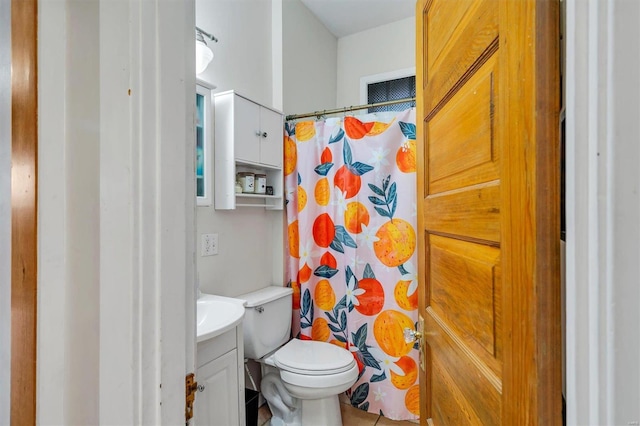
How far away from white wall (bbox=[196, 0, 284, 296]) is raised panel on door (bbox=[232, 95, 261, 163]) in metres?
0.18

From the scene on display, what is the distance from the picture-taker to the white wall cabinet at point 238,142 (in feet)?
5.90

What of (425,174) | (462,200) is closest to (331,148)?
(425,174)

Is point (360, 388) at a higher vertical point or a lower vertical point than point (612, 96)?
lower

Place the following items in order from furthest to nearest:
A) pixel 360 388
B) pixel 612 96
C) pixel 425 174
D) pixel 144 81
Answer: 1. pixel 360 388
2. pixel 425 174
3. pixel 144 81
4. pixel 612 96

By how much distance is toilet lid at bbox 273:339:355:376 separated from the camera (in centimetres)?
171

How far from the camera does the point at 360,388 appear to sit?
2020mm

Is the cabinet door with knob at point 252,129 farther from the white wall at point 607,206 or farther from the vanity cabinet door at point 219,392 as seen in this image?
the white wall at point 607,206

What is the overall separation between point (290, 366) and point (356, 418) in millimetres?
650

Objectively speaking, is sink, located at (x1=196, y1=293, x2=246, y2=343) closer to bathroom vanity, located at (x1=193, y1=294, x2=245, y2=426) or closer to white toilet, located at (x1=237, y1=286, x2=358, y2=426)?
bathroom vanity, located at (x1=193, y1=294, x2=245, y2=426)

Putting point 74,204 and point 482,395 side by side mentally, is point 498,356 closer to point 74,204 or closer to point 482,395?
point 482,395

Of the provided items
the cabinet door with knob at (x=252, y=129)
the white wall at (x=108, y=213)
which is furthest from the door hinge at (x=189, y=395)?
the cabinet door with knob at (x=252, y=129)

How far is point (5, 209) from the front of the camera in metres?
0.65

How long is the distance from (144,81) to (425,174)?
0.81 m

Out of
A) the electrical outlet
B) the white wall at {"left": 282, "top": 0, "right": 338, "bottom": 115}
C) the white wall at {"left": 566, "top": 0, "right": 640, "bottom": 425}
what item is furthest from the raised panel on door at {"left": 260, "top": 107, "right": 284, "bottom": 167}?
the white wall at {"left": 566, "top": 0, "right": 640, "bottom": 425}
